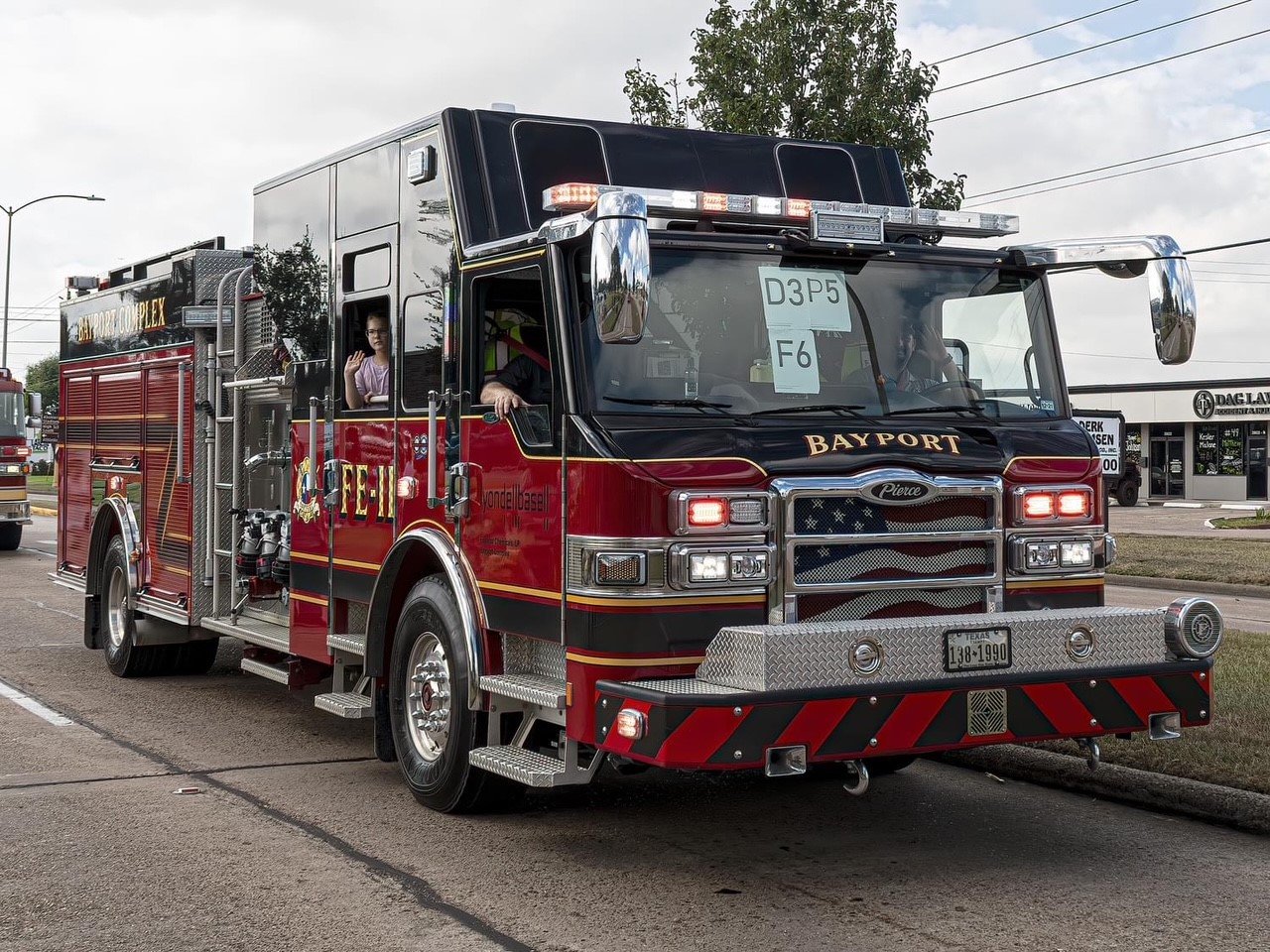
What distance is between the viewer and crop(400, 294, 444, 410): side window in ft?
23.1

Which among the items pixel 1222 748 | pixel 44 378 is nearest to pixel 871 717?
pixel 1222 748

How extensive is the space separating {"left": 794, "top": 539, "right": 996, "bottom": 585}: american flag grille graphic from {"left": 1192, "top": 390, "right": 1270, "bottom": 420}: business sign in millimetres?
44734

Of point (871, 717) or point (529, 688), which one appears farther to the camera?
point (529, 688)

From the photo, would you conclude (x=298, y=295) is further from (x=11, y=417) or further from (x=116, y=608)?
(x=11, y=417)

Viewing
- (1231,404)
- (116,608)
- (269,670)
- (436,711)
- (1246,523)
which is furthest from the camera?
(1231,404)

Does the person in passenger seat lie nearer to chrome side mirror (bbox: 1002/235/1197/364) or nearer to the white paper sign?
the white paper sign

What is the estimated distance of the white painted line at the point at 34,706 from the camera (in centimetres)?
933

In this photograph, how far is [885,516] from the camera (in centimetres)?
601

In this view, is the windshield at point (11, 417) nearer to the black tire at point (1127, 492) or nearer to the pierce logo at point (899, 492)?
the pierce logo at point (899, 492)

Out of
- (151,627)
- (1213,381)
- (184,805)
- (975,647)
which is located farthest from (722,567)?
(1213,381)

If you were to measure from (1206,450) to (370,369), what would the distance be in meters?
46.2

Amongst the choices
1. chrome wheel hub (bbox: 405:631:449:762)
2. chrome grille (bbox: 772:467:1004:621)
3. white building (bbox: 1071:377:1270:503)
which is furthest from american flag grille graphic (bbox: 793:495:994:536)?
white building (bbox: 1071:377:1270:503)

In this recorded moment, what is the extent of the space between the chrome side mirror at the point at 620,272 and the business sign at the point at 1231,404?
46.1m

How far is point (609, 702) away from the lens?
18.6 ft
